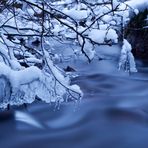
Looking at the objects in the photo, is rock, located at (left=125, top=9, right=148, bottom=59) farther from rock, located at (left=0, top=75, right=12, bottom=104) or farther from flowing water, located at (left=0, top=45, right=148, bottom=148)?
rock, located at (left=0, top=75, right=12, bottom=104)

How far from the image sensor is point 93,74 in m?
6.50

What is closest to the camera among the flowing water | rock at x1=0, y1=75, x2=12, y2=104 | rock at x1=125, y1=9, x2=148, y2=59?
rock at x1=0, y1=75, x2=12, y2=104

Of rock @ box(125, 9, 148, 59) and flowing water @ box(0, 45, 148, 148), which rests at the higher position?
rock @ box(125, 9, 148, 59)

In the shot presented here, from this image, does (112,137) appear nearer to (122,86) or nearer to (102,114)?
(102,114)

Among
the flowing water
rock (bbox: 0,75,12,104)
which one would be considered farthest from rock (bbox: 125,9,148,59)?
rock (bbox: 0,75,12,104)

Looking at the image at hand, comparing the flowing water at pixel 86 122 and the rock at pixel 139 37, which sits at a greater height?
the rock at pixel 139 37

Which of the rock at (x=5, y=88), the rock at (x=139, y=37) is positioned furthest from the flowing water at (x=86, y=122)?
the rock at (x=139, y=37)

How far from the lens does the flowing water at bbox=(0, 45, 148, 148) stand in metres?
3.80

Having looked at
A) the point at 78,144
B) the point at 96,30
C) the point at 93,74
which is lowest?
the point at 78,144

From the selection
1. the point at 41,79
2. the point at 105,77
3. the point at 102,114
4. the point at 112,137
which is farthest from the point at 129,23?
the point at 41,79

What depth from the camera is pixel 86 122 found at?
438 cm

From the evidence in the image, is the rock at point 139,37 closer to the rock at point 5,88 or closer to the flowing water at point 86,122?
the flowing water at point 86,122

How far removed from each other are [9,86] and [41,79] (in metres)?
0.28

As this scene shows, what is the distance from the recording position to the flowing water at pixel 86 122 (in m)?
3.80
